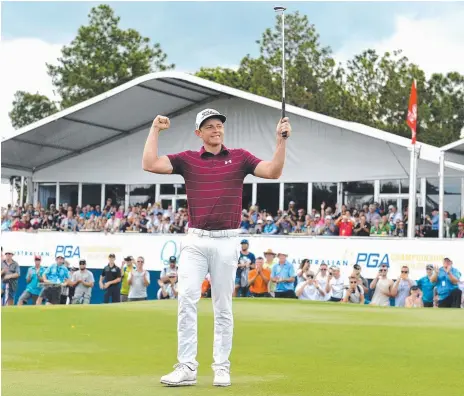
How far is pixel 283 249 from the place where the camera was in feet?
85.1

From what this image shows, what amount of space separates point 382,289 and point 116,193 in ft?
73.9

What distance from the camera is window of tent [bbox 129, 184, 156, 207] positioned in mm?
41875

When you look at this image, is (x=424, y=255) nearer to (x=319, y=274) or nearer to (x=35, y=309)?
(x=319, y=274)

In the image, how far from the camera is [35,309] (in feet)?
56.6

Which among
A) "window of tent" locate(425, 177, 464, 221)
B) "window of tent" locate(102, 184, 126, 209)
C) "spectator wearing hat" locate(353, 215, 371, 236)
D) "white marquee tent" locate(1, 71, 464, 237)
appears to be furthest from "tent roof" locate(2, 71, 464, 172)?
"spectator wearing hat" locate(353, 215, 371, 236)

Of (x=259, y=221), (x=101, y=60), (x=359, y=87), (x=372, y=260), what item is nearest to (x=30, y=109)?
(x=101, y=60)

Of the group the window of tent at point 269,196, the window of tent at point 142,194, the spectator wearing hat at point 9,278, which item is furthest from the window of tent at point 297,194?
the spectator wearing hat at point 9,278

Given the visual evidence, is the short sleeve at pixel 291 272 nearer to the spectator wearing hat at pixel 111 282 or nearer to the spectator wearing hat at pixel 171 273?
the spectator wearing hat at pixel 171 273

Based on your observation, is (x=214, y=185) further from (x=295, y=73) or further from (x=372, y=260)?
(x=295, y=73)

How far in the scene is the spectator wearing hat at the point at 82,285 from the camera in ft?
87.7

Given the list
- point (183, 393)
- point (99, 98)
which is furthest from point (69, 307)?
point (99, 98)

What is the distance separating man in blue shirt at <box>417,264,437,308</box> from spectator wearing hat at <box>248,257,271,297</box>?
3751mm

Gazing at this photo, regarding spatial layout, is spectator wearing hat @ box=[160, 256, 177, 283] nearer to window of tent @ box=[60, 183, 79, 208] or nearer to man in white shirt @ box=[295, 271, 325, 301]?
man in white shirt @ box=[295, 271, 325, 301]

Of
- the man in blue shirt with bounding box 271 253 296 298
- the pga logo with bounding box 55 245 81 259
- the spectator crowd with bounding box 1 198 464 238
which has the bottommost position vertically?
the man in blue shirt with bounding box 271 253 296 298
